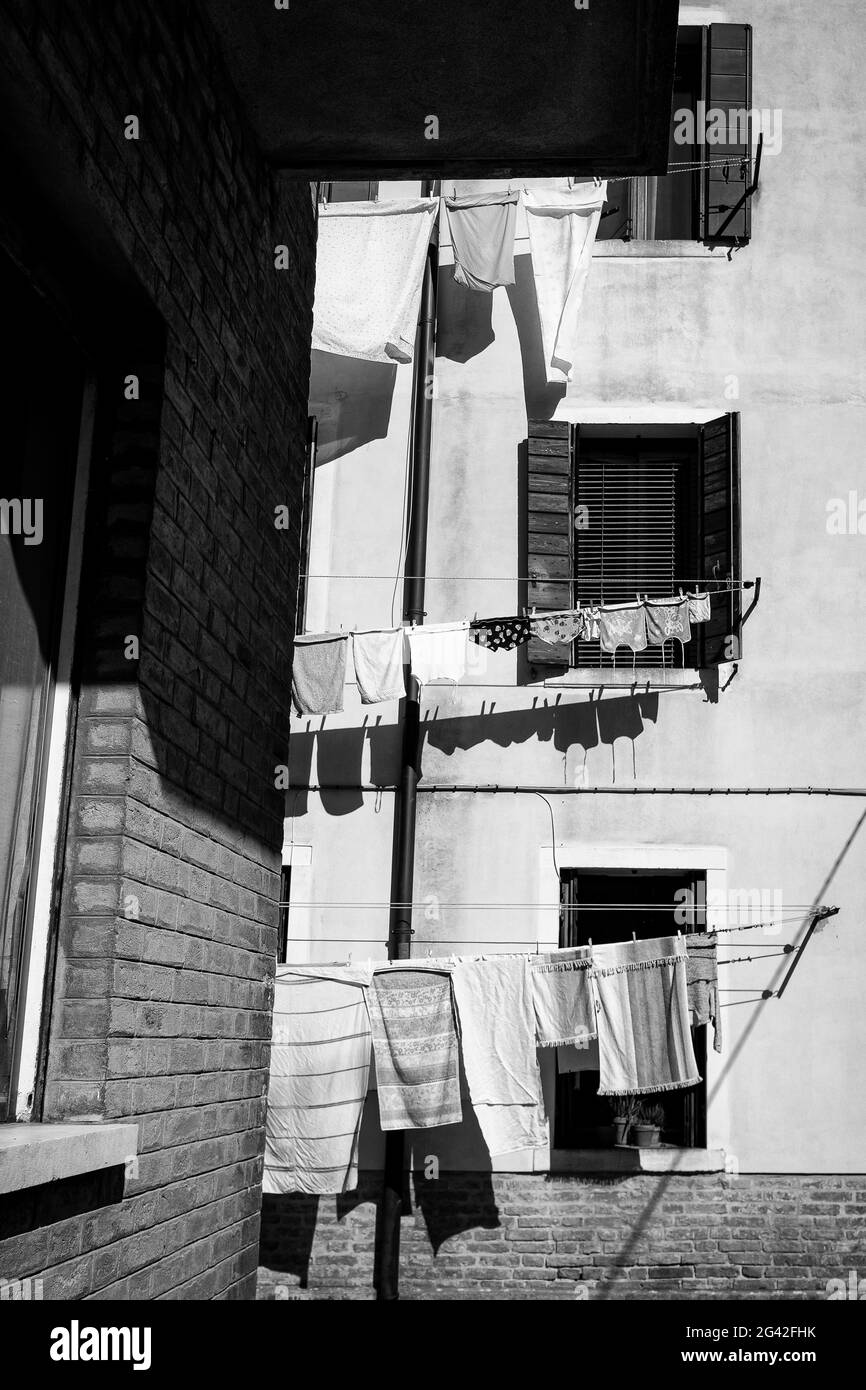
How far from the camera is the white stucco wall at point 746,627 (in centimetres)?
958

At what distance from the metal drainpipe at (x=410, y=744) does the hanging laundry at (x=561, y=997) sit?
120 cm

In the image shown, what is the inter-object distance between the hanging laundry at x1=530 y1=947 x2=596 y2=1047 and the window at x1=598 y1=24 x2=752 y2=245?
6.19 m

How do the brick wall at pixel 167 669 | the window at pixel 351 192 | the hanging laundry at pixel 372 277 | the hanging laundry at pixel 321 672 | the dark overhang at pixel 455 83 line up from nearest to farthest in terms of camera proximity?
the brick wall at pixel 167 669
the dark overhang at pixel 455 83
the hanging laundry at pixel 321 672
the hanging laundry at pixel 372 277
the window at pixel 351 192

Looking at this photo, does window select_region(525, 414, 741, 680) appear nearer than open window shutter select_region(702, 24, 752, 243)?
Yes

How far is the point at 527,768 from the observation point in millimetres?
10039

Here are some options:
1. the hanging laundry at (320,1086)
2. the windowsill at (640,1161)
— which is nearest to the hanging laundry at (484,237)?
the hanging laundry at (320,1086)

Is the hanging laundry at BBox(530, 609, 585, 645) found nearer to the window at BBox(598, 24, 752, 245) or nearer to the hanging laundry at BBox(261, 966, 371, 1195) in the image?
the hanging laundry at BBox(261, 966, 371, 1195)

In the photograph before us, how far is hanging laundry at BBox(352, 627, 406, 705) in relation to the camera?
9156mm

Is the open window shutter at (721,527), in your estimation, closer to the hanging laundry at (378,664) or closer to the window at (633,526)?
the window at (633,526)

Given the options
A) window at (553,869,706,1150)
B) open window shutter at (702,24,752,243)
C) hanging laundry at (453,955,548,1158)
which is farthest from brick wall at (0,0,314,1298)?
open window shutter at (702,24,752,243)

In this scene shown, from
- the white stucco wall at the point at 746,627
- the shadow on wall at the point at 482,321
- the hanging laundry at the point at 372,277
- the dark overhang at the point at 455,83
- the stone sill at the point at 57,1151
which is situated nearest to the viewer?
the stone sill at the point at 57,1151
